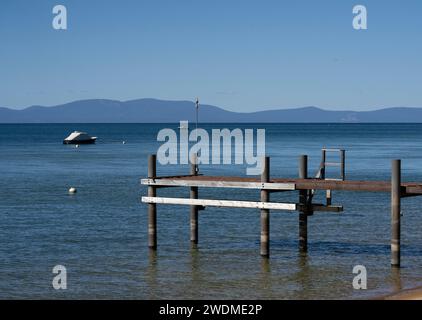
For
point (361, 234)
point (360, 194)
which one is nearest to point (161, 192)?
point (360, 194)

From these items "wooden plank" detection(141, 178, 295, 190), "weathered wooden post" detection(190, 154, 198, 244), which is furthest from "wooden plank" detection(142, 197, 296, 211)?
"weathered wooden post" detection(190, 154, 198, 244)

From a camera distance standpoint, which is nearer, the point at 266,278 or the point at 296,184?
the point at 266,278

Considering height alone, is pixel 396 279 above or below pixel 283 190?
below

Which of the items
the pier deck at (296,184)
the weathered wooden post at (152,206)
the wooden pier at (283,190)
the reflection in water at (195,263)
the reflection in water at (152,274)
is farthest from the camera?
the weathered wooden post at (152,206)

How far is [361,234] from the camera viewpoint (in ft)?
110

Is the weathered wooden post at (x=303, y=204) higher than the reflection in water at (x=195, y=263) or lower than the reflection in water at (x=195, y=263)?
higher

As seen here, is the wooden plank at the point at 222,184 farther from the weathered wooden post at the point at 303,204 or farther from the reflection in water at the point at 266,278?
the reflection in water at the point at 266,278

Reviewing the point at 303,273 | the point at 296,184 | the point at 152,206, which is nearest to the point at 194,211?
the point at 152,206

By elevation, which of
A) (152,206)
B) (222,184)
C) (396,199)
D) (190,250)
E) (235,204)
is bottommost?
(190,250)

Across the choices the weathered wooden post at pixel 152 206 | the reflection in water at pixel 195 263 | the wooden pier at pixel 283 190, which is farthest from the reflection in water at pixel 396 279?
the weathered wooden post at pixel 152 206

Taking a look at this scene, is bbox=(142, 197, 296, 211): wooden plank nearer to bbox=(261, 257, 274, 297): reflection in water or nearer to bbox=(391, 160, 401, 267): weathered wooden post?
bbox=(261, 257, 274, 297): reflection in water

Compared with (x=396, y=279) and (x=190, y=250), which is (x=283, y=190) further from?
(x=190, y=250)
